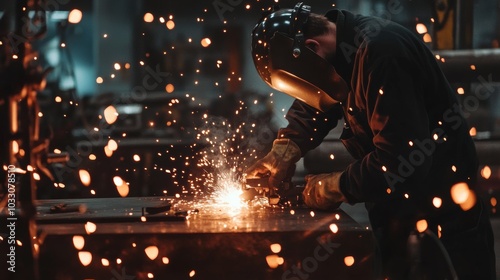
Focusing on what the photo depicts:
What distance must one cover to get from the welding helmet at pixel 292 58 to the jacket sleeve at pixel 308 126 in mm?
362

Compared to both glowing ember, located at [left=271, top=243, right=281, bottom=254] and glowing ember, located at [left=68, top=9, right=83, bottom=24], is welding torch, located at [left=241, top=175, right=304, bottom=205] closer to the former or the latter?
glowing ember, located at [left=271, top=243, right=281, bottom=254]

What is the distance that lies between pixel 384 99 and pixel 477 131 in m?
3.51

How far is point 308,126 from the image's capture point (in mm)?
2992

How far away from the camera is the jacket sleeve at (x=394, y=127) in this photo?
2258mm

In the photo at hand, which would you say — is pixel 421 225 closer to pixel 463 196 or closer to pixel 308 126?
pixel 463 196

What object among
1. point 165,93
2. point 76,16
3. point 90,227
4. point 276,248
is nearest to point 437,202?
point 276,248

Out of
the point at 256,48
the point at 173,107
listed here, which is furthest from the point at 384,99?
the point at 173,107


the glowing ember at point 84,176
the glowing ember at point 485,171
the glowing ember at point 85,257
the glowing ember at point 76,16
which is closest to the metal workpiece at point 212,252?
the glowing ember at point 85,257

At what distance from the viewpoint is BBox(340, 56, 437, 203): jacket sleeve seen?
226 centimetres

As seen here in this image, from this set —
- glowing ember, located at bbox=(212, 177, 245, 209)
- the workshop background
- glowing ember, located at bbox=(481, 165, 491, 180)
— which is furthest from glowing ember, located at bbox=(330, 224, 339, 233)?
glowing ember, located at bbox=(481, 165, 491, 180)

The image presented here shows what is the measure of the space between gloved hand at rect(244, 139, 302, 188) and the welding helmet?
0.42 m

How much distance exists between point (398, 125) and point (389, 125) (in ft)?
0.11

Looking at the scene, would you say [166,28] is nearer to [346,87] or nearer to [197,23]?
[197,23]

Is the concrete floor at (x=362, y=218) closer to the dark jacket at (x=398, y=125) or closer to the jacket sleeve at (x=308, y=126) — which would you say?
the jacket sleeve at (x=308, y=126)
